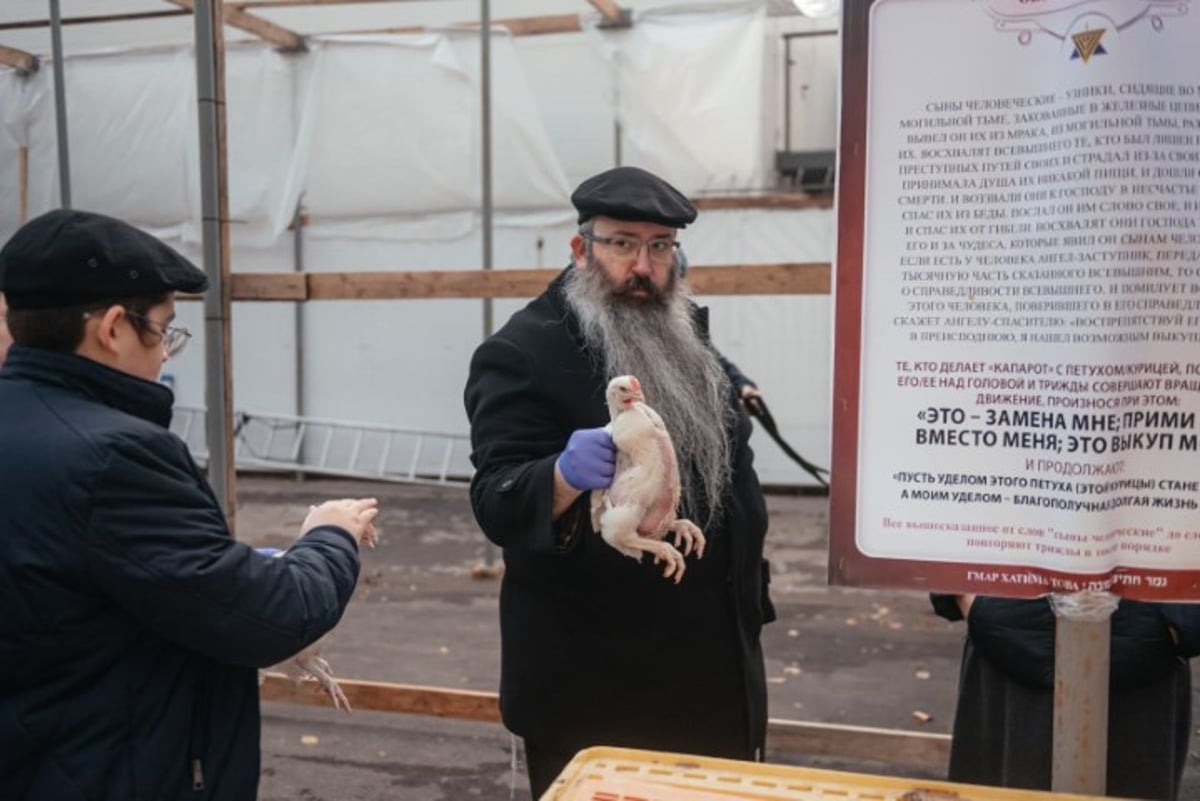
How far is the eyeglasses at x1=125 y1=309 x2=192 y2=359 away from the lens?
1.63 metres

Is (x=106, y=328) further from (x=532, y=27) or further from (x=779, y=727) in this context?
(x=532, y=27)

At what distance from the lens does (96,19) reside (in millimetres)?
4902

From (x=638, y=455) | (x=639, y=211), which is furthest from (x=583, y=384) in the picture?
(x=638, y=455)

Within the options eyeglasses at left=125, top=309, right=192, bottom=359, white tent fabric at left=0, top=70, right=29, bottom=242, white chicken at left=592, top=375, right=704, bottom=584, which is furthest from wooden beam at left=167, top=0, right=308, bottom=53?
white chicken at left=592, top=375, right=704, bottom=584

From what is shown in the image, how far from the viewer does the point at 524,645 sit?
2.30 metres

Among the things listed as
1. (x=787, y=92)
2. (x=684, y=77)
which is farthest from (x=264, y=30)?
(x=787, y=92)

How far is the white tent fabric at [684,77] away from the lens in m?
8.32

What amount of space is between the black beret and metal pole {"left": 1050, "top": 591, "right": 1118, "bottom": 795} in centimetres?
148

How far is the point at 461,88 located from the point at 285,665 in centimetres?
734

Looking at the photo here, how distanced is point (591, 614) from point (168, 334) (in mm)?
1043

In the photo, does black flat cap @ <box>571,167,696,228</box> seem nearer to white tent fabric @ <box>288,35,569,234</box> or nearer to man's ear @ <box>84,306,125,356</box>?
man's ear @ <box>84,306,125,356</box>

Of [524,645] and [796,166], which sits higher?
[796,166]

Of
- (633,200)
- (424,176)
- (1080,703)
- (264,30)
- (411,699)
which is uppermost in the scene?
(264,30)

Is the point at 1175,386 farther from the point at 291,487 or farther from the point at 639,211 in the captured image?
the point at 291,487
